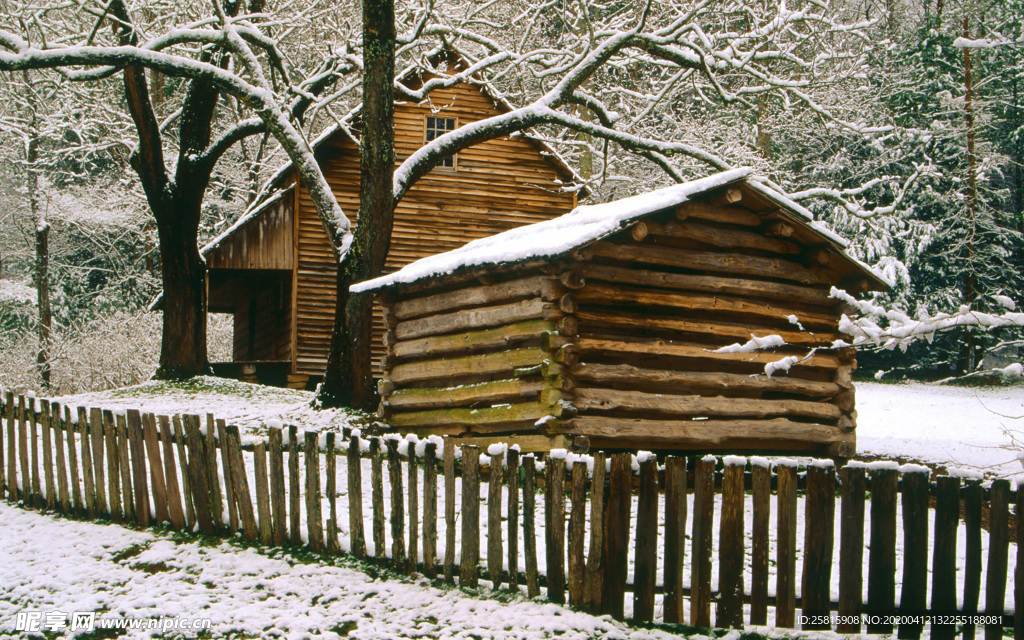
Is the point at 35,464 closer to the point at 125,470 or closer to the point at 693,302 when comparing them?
the point at 125,470

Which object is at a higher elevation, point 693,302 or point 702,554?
point 693,302

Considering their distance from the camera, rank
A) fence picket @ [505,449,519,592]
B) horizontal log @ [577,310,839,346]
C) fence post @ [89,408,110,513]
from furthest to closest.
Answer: horizontal log @ [577,310,839,346] → fence post @ [89,408,110,513] → fence picket @ [505,449,519,592]

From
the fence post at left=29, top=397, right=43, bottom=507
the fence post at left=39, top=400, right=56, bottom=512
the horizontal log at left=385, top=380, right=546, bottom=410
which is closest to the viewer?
the fence post at left=39, top=400, right=56, bottom=512

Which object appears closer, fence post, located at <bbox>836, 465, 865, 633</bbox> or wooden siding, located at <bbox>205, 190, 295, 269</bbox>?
fence post, located at <bbox>836, 465, 865, 633</bbox>

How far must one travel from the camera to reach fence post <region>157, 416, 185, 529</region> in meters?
8.08

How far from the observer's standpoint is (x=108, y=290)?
1412 inches

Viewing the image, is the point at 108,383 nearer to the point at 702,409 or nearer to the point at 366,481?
the point at 366,481

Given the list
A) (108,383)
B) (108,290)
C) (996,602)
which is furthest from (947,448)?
(108,290)

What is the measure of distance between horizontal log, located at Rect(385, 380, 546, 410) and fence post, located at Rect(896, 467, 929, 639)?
5172 mm

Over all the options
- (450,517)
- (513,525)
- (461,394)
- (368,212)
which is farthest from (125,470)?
(368,212)

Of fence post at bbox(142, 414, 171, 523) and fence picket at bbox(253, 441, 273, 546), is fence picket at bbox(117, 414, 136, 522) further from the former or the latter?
fence picket at bbox(253, 441, 273, 546)

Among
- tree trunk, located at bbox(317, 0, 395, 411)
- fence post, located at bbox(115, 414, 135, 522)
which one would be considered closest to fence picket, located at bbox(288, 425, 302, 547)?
fence post, located at bbox(115, 414, 135, 522)

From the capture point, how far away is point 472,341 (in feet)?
38.6

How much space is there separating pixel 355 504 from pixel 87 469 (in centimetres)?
363
